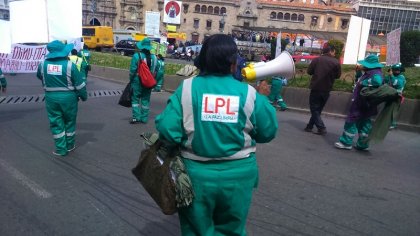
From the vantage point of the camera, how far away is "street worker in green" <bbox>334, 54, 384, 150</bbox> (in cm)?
648

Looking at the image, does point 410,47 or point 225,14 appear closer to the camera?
point 410,47

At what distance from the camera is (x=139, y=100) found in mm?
8625

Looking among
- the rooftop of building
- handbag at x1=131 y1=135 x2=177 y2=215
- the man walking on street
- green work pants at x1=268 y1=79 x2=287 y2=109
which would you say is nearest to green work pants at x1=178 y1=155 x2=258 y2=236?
handbag at x1=131 y1=135 x2=177 y2=215

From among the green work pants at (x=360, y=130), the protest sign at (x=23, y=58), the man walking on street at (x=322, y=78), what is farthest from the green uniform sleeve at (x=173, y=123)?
the protest sign at (x=23, y=58)

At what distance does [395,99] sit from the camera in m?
6.47

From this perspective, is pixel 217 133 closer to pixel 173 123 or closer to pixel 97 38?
pixel 173 123

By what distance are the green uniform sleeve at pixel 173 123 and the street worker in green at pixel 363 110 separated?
199 inches

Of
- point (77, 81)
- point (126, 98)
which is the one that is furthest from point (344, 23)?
point (77, 81)

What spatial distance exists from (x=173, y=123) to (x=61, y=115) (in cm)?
393

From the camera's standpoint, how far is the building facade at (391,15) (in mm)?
67500

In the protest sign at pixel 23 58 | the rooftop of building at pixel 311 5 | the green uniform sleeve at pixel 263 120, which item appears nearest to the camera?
the green uniform sleeve at pixel 263 120

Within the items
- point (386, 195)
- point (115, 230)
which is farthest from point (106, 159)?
point (386, 195)

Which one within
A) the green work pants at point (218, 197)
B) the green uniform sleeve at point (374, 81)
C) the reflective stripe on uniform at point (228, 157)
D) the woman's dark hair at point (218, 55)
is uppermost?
the woman's dark hair at point (218, 55)

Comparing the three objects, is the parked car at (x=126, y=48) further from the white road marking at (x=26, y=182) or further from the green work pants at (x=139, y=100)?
the white road marking at (x=26, y=182)
